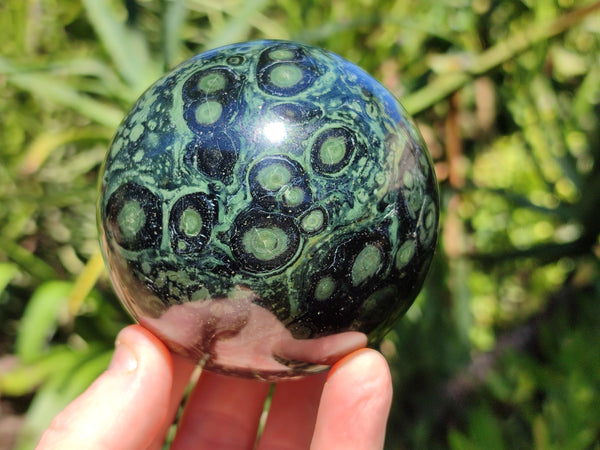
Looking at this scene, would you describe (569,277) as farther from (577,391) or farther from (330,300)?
(330,300)

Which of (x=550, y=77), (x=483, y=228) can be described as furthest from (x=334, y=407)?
(x=550, y=77)

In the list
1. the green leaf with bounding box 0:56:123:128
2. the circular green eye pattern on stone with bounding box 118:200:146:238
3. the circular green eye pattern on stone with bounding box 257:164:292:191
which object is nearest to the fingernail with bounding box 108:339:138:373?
the circular green eye pattern on stone with bounding box 118:200:146:238

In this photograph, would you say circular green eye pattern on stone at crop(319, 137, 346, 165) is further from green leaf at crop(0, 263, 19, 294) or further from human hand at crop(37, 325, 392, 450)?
green leaf at crop(0, 263, 19, 294)

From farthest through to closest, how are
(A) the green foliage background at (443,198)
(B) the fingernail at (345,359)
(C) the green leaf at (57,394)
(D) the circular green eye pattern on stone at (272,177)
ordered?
(A) the green foliage background at (443,198) < (C) the green leaf at (57,394) < (B) the fingernail at (345,359) < (D) the circular green eye pattern on stone at (272,177)

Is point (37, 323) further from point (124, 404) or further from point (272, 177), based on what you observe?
point (272, 177)

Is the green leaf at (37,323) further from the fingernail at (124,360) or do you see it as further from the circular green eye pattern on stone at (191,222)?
the circular green eye pattern on stone at (191,222)

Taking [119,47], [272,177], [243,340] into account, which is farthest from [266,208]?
[119,47]

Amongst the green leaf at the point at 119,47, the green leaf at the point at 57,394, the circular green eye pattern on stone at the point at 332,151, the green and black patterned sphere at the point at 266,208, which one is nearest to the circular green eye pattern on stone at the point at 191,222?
the green and black patterned sphere at the point at 266,208
